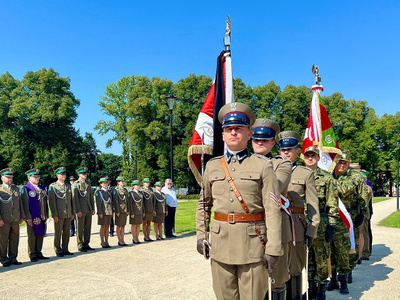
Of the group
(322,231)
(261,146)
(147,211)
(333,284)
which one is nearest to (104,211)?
(147,211)

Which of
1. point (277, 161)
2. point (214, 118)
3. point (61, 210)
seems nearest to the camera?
point (277, 161)

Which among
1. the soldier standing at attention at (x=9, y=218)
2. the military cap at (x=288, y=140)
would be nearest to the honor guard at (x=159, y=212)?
the soldier standing at attention at (x=9, y=218)

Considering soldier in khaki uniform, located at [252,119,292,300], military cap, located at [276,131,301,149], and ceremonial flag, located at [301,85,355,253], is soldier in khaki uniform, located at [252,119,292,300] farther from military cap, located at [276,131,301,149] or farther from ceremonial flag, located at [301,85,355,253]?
ceremonial flag, located at [301,85,355,253]

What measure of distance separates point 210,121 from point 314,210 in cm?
206

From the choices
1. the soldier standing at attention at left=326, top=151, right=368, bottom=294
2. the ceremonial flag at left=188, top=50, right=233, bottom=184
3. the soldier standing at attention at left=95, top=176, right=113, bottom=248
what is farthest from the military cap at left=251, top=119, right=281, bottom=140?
the soldier standing at attention at left=95, top=176, right=113, bottom=248

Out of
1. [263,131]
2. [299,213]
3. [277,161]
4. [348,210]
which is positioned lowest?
[348,210]

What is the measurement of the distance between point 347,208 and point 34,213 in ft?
24.4

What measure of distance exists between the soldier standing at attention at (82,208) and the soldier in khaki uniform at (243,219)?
7.69 meters

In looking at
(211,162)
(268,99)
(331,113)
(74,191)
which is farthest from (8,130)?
(211,162)

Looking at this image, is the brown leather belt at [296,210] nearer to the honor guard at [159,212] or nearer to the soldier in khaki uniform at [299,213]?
the soldier in khaki uniform at [299,213]

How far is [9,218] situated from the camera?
850 cm

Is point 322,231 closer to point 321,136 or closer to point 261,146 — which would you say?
point 261,146

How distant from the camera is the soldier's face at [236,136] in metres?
3.52

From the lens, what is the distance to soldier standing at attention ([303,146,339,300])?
5.52 m
